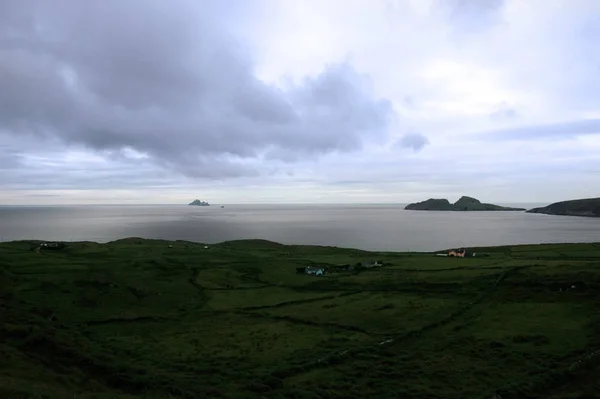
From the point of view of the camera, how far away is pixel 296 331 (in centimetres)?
3153

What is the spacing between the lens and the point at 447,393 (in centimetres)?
2080

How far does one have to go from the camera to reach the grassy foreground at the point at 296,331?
21.1 m

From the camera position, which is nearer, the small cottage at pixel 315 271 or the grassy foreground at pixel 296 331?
the grassy foreground at pixel 296 331

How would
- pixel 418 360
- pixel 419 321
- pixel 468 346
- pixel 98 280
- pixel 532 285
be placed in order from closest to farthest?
pixel 418 360, pixel 468 346, pixel 419 321, pixel 532 285, pixel 98 280

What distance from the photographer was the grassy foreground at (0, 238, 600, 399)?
21125mm

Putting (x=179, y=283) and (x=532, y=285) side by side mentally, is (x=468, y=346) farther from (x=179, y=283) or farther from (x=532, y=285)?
(x=179, y=283)

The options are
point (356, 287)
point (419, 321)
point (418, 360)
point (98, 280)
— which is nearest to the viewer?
point (418, 360)

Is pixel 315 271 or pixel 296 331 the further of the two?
pixel 315 271

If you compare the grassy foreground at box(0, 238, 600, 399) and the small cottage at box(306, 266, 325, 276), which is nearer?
the grassy foreground at box(0, 238, 600, 399)

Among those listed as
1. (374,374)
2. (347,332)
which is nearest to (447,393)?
(374,374)

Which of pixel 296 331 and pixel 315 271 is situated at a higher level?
pixel 315 271

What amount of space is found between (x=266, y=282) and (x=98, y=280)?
18.7m

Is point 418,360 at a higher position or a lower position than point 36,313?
lower

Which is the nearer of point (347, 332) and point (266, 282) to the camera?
point (347, 332)
